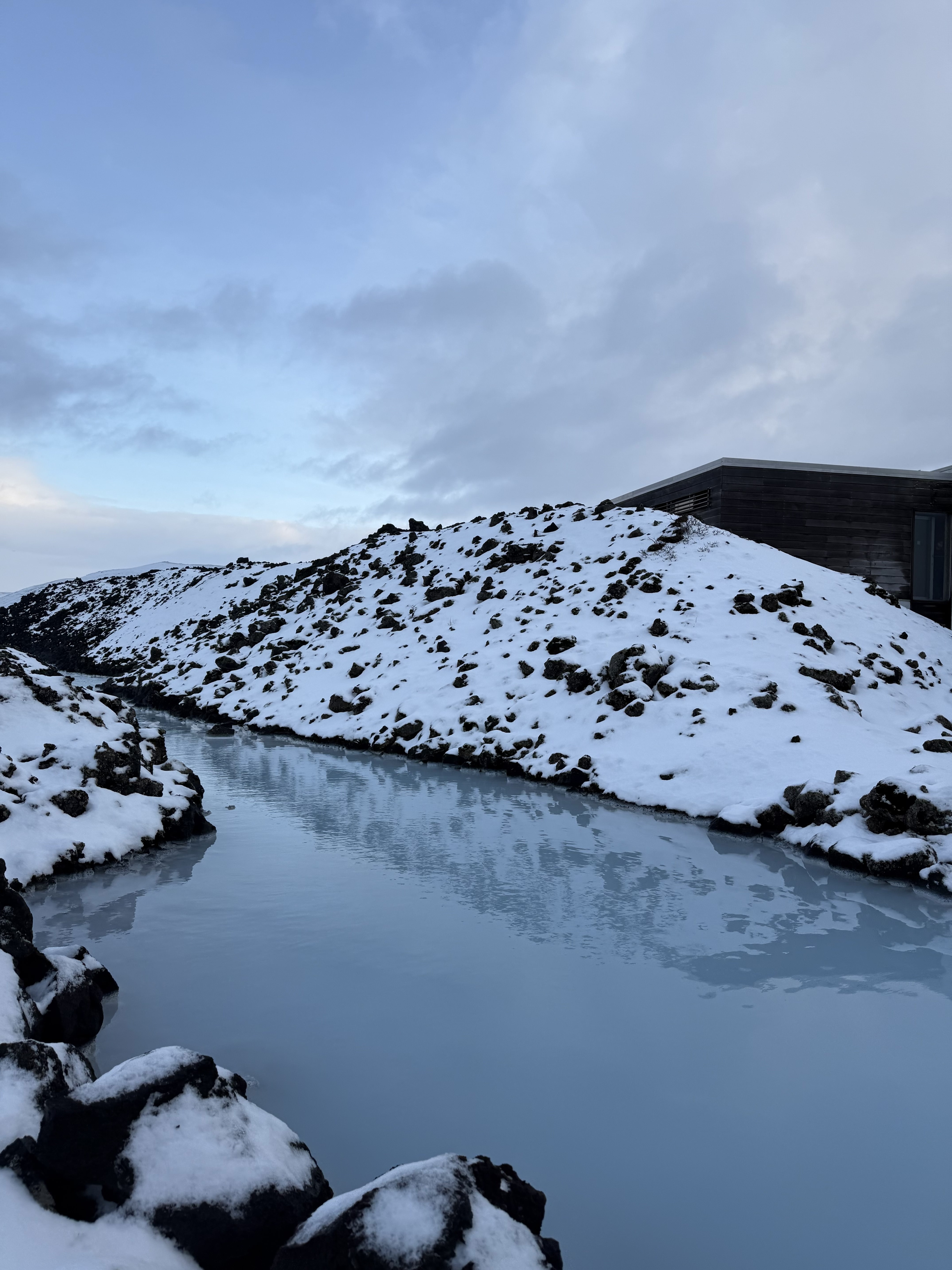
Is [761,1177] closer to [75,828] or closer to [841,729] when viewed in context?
[75,828]

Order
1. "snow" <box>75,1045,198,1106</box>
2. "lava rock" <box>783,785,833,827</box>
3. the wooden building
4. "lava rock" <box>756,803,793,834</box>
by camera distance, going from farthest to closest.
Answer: the wooden building
"lava rock" <box>756,803,793,834</box>
"lava rock" <box>783,785,833,827</box>
"snow" <box>75,1045,198,1106</box>

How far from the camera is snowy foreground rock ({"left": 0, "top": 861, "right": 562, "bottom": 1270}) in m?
3.16

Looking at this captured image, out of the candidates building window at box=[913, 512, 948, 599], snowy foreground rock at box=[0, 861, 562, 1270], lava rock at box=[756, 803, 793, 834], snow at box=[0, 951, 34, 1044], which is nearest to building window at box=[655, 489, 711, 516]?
building window at box=[913, 512, 948, 599]

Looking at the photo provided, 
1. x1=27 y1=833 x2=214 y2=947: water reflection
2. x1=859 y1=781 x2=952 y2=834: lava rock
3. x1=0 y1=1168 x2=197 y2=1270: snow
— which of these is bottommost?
x1=27 y1=833 x2=214 y2=947: water reflection

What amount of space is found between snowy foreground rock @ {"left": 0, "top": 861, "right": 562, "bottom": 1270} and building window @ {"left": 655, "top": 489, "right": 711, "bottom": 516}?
2857 cm

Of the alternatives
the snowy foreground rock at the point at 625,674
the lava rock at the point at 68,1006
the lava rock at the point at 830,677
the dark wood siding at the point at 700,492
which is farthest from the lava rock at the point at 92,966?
the dark wood siding at the point at 700,492

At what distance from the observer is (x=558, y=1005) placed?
20.7ft

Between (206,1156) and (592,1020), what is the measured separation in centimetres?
318

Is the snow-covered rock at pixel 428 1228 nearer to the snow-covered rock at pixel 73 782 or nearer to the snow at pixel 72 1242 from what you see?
the snow at pixel 72 1242

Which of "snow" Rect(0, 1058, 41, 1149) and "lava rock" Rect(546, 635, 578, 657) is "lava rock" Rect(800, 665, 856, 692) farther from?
"snow" Rect(0, 1058, 41, 1149)

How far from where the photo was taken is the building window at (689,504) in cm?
3198

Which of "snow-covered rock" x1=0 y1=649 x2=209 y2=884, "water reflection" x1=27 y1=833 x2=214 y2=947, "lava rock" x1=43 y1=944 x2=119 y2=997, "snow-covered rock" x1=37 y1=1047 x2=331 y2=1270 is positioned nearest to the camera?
"snow-covered rock" x1=37 y1=1047 x2=331 y2=1270

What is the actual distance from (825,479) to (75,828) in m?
28.8

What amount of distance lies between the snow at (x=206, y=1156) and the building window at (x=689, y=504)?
93.7ft
